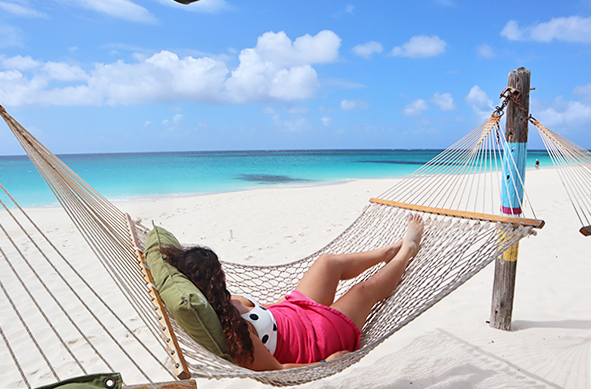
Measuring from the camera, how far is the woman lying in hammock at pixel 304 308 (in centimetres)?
120

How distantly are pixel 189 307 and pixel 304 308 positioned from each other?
702mm

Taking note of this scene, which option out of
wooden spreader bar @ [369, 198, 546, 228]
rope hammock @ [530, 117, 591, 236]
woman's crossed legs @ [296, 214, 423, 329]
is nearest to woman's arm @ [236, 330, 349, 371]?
woman's crossed legs @ [296, 214, 423, 329]

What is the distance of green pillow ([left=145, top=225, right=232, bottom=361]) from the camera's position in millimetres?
1019

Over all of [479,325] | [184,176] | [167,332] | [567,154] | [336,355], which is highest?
[567,154]

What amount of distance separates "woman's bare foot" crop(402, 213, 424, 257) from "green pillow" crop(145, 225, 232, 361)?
44.1 inches

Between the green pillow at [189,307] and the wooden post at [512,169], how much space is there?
1.56 metres

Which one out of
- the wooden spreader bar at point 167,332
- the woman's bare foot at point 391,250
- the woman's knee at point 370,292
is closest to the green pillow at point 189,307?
the wooden spreader bar at point 167,332

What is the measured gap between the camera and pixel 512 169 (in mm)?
1993

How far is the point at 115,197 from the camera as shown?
1028 centimetres

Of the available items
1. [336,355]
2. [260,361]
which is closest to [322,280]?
[336,355]

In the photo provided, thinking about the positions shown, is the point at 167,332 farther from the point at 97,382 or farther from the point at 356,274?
the point at 356,274

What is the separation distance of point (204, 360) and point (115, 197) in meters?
10.3

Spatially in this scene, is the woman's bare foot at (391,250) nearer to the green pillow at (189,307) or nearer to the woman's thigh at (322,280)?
the woman's thigh at (322,280)

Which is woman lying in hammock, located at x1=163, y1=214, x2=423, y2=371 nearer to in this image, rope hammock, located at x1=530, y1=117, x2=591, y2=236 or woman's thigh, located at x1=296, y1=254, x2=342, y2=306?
woman's thigh, located at x1=296, y1=254, x2=342, y2=306
